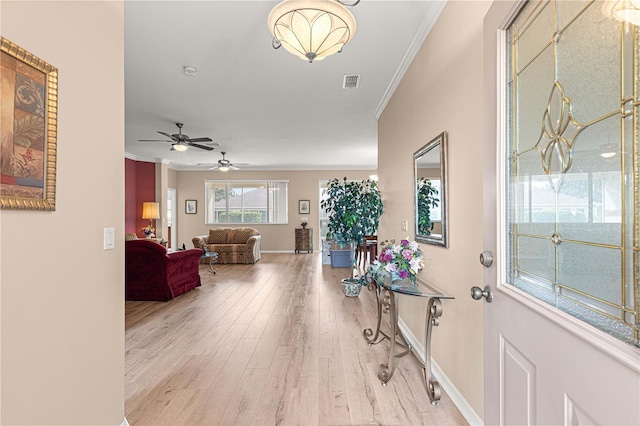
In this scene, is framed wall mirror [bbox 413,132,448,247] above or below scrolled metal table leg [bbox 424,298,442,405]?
above

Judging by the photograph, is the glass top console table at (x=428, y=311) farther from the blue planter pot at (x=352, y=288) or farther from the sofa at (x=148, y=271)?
the sofa at (x=148, y=271)

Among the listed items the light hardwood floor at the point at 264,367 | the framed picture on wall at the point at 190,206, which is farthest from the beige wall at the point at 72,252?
the framed picture on wall at the point at 190,206

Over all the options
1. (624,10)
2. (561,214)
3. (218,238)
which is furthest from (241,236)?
(624,10)

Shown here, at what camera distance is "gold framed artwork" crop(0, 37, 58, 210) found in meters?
1.14

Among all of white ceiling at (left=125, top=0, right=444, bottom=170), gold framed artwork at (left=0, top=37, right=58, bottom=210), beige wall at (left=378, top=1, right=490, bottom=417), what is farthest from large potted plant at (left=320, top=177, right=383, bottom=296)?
gold framed artwork at (left=0, top=37, right=58, bottom=210)

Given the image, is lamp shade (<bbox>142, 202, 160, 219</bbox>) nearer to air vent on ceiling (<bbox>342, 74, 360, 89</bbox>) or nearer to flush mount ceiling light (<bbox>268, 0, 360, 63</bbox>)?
air vent on ceiling (<bbox>342, 74, 360, 89</bbox>)

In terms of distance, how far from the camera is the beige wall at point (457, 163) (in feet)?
5.91

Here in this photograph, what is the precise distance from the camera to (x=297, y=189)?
10.4 meters

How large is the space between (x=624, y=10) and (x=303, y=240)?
947 centimetres

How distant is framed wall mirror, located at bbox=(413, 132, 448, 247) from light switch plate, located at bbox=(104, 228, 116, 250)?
204 centimetres

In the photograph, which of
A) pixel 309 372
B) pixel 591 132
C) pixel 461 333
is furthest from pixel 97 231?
pixel 461 333

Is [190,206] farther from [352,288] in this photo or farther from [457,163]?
[457,163]

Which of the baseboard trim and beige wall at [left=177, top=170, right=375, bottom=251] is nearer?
the baseboard trim

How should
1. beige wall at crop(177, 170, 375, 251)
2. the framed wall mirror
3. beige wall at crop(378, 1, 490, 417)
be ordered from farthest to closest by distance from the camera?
beige wall at crop(177, 170, 375, 251) < the framed wall mirror < beige wall at crop(378, 1, 490, 417)
